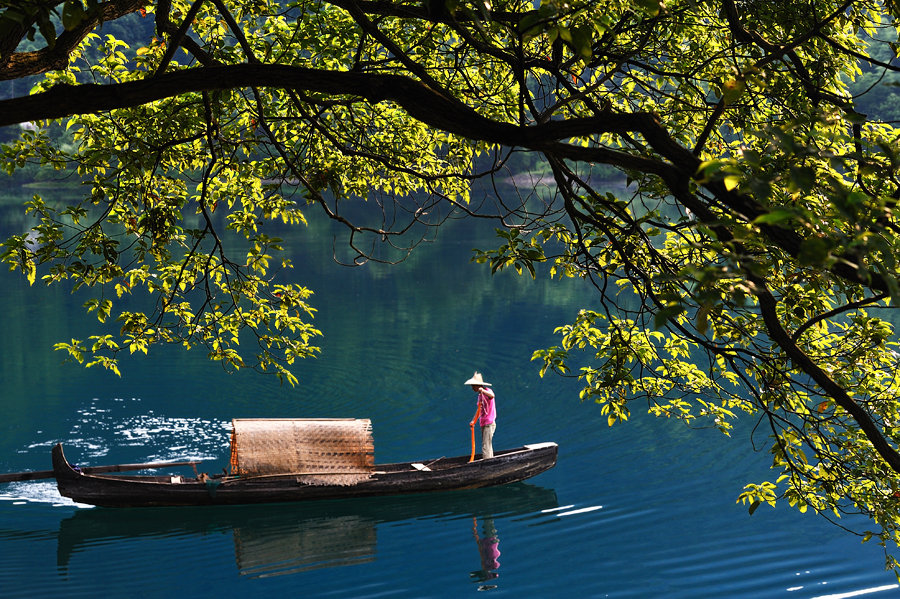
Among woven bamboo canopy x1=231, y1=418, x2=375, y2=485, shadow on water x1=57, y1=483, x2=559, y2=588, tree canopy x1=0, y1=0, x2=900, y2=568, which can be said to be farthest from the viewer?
woven bamboo canopy x1=231, y1=418, x2=375, y2=485

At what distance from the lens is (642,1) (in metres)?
3.88

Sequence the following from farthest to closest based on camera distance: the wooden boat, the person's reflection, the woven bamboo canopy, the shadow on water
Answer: the woven bamboo canopy < the wooden boat < the shadow on water < the person's reflection

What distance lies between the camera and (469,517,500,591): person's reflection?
1102cm

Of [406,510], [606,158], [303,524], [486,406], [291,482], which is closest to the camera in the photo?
[606,158]

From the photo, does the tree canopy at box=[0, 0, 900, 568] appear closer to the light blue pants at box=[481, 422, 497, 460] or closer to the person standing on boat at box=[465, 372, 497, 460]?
the person standing on boat at box=[465, 372, 497, 460]

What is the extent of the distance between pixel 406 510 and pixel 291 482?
1.88 m

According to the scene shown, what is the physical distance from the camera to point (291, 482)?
42.9 feet

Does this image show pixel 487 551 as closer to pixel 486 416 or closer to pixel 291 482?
pixel 486 416

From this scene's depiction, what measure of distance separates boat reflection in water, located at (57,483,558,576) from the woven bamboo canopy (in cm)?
61

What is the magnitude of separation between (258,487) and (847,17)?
33.2ft

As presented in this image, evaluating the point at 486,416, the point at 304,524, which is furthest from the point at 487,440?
the point at 304,524

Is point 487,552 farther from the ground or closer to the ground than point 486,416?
closer to the ground

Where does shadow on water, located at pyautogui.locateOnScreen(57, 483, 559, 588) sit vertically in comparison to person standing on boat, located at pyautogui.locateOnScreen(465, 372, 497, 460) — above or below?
below

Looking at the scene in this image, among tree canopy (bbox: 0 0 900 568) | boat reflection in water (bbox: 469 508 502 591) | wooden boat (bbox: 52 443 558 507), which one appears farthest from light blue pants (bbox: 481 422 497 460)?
tree canopy (bbox: 0 0 900 568)
